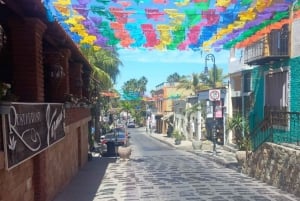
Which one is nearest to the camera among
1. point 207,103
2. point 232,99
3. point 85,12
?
point 85,12

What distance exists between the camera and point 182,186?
13.6m

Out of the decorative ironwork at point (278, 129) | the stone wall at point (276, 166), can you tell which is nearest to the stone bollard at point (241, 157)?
the decorative ironwork at point (278, 129)

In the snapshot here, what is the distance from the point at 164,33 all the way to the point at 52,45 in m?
3.54

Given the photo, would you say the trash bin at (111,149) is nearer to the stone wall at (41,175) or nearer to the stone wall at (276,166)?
the stone wall at (276,166)

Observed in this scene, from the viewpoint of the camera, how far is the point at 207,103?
133ft

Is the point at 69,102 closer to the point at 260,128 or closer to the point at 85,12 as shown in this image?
the point at 85,12

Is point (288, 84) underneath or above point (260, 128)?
above

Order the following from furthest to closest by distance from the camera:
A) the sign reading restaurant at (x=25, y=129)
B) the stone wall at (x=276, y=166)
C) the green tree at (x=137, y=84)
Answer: the green tree at (x=137, y=84)
the stone wall at (x=276, y=166)
the sign reading restaurant at (x=25, y=129)

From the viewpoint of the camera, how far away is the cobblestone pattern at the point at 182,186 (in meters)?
11.8

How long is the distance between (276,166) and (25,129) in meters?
9.45

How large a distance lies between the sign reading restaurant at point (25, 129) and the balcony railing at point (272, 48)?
12.5 m

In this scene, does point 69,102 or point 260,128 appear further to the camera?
point 260,128

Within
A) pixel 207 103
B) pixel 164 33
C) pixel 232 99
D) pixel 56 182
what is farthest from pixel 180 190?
pixel 207 103

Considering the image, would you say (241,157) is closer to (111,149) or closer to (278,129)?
(278,129)
